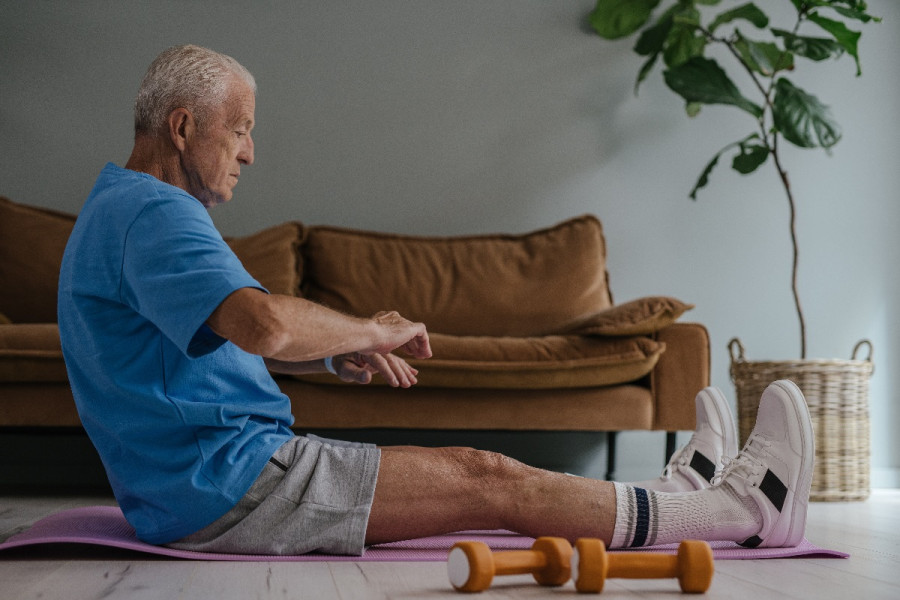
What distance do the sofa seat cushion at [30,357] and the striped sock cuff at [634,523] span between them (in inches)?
64.5

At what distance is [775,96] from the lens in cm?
319

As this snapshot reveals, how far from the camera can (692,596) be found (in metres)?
1.19

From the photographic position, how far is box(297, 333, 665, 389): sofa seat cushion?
2.53 meters

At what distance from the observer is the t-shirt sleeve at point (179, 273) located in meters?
1.19

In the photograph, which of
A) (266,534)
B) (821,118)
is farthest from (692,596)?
(821,118)

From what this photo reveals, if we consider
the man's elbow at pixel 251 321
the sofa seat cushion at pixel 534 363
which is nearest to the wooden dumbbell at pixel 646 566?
the man's elbow at pixel 251 321

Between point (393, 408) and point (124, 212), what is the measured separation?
1.37m

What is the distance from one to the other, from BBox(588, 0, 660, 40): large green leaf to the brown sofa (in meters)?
0.83

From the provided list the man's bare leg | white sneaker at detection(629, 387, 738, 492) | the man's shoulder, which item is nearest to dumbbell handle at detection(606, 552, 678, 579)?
the man's bare leg

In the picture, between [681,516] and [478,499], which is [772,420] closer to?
[681,516]

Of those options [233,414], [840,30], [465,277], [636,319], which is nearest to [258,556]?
[233,414]

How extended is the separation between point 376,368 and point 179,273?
436 millimetres

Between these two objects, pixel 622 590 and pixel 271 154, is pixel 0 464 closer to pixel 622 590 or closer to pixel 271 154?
pixel 271 154

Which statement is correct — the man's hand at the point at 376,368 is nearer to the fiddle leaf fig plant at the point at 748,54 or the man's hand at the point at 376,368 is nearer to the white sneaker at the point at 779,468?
the white sneaker at the point at 779,468
